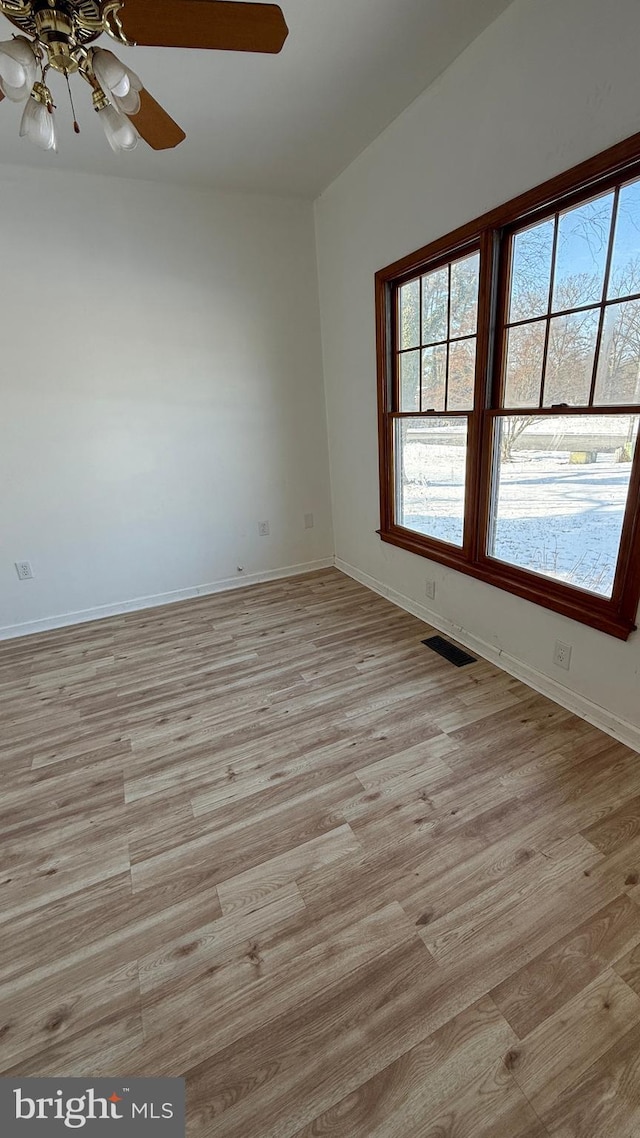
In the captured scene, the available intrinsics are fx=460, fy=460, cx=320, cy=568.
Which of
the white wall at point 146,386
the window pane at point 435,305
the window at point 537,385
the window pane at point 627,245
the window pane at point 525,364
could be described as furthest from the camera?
the white wall at point 146,386

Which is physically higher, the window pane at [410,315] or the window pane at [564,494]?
the window pane at [410,315]

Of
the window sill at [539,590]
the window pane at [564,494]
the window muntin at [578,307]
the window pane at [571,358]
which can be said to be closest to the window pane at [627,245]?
the window muntin at [578,307]

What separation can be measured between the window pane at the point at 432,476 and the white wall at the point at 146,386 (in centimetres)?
104

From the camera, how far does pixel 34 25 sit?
1.15 metres

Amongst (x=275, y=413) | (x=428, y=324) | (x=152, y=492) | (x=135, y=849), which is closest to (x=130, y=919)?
(x=135, y=849)

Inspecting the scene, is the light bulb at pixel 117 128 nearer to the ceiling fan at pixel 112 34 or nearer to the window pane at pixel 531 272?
the ceiling fan at pixel 112 34

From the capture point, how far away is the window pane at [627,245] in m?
1.61

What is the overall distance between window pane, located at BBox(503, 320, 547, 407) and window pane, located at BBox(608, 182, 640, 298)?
12.8 inches

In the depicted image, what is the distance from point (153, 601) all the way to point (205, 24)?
10.3 feet

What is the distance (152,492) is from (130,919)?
2.71 meters

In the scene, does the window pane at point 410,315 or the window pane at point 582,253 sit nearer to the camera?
the window pane at point 582,253

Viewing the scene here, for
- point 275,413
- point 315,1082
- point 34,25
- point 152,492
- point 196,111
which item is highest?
point 196,111

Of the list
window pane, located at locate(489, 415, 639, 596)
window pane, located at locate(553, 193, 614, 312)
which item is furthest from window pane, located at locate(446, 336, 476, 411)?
window pane, located at locate(553, 193, 614, 312)

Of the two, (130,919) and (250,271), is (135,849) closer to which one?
(130,919)
